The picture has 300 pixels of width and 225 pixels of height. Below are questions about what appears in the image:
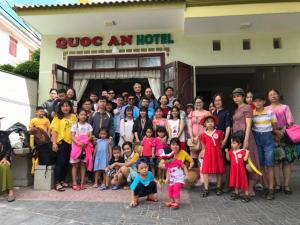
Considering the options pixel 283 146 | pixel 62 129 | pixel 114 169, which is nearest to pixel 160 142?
pixel 114 169

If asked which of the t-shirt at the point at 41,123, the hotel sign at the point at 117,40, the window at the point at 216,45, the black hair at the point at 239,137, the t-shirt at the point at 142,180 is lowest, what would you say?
the t-shirt at the point at 142,180

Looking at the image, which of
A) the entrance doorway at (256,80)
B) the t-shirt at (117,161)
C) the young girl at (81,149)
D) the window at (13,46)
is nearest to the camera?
the young girl at (81,149)

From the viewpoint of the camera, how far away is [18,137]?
5.82 m

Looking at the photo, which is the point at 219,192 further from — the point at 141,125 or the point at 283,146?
the point at 141,125

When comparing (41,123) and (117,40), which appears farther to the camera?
(117,40)

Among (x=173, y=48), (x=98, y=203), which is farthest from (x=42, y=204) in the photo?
(x=173, y=48)

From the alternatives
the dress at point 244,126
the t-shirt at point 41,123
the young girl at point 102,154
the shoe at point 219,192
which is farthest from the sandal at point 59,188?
the dress at point 244,126

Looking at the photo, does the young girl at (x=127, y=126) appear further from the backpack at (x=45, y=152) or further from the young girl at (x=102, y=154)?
the backpack at (x=45, y=152)

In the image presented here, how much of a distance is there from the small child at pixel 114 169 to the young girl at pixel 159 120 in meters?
0.91

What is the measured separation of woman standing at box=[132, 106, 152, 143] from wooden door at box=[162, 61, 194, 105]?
2476 mm

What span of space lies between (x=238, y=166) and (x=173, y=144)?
3.69 feet

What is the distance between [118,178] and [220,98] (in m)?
2.42

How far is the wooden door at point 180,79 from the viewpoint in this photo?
866 cm

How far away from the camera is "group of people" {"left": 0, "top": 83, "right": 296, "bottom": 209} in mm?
4945
